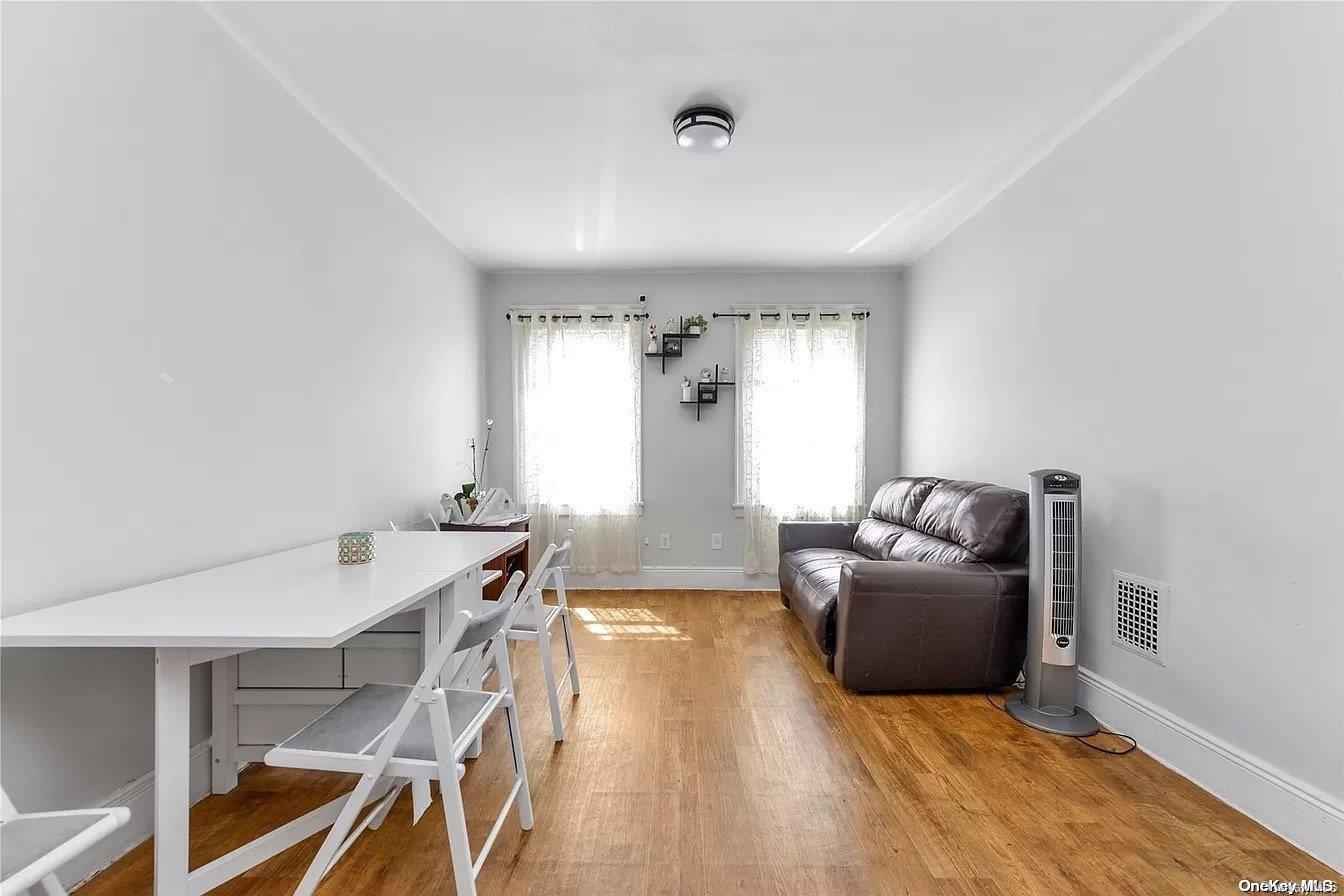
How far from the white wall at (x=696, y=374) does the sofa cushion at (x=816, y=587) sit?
92 centimetres

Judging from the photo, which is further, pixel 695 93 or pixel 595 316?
pixel 595 316

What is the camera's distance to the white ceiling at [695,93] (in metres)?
2.03

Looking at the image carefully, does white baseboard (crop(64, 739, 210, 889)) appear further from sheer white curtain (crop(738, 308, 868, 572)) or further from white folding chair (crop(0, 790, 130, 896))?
sheer white curtain (crop(738, 308, 868, 572))

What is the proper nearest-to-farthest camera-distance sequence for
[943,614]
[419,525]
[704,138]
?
[704,138] < [943,614] < [419,525]

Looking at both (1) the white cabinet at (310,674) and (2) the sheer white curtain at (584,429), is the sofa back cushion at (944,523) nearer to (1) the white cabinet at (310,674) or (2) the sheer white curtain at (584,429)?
(2) the sheer white curtain at (584,429)

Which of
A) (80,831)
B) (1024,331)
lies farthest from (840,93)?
(80,831)

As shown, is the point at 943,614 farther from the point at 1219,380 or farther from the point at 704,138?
the point at 704,138

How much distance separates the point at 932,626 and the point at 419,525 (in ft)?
9.17

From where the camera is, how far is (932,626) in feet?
9.18

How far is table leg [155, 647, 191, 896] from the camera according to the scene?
47.4 inches

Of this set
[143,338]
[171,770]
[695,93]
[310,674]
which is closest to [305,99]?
[143,338]

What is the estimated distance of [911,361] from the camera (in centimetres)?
469

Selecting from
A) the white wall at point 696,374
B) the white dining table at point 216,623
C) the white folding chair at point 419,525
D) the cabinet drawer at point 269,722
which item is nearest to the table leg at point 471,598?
the white dining table at point 216,623
